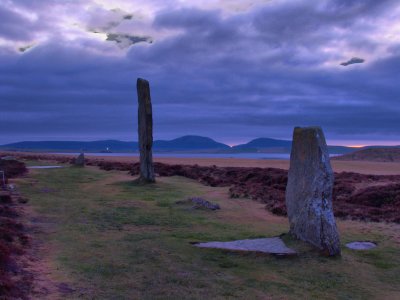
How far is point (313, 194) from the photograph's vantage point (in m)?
10.9

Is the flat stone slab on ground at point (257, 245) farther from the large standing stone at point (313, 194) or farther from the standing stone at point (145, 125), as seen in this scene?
the standing stone at point (145, 125)

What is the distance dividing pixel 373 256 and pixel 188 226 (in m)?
5.22

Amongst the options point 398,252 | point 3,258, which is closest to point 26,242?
point 3,258

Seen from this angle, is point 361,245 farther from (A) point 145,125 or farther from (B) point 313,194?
(A) point 145,125

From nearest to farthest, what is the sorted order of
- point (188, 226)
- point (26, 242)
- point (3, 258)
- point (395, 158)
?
point (3, 258)
point (26, 242)
point (188, 226)
point (395, 158)

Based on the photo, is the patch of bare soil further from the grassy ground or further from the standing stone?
the standing stone

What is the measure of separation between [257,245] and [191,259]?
5.97ft

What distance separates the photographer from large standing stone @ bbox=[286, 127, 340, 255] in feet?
34.5

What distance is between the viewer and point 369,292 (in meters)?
8.23

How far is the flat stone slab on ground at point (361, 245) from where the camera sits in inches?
447

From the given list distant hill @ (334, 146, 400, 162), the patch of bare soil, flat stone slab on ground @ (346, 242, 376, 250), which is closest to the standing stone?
the patch of bare soil

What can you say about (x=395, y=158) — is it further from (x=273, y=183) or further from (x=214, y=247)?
(x=214, y=247)

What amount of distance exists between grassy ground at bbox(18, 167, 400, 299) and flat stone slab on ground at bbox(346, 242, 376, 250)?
298mm

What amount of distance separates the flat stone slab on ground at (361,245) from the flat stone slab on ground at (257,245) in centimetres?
181
